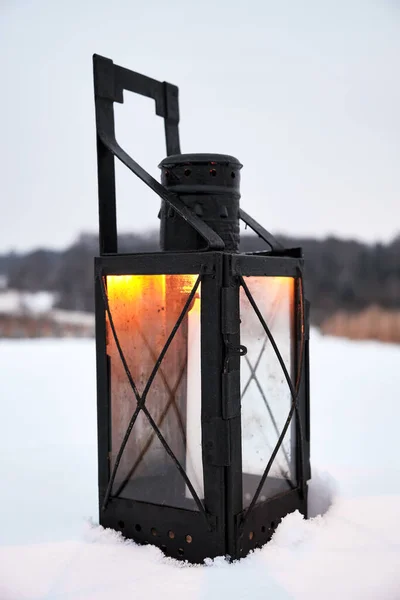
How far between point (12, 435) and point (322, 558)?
1.53 m

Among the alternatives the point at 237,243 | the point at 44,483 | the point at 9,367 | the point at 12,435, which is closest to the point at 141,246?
the point at 9,367

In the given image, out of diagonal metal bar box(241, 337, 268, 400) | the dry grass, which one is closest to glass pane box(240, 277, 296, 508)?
diagonal metal bar box(241, 337, 268, 400)

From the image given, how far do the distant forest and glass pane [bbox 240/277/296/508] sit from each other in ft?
10.5

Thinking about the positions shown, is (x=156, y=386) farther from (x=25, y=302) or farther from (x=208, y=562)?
(x=25, y=302)

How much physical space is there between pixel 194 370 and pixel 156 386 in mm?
103

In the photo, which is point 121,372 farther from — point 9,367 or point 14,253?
point 14,253

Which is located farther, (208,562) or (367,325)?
(367,325)

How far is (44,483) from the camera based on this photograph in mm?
2266

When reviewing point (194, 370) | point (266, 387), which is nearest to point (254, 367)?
point (266, 387)

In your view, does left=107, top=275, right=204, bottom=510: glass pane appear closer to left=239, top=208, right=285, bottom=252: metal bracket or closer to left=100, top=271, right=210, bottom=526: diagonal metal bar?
left=100, top=271, right=210, bottom=526: diagonal metal bar

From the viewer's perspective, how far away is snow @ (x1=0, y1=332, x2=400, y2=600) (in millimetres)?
1545

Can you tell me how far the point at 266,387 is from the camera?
1.83 m

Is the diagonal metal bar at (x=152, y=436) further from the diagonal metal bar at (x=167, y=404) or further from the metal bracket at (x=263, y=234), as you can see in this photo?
the metal bracket at (x=263, y=234)

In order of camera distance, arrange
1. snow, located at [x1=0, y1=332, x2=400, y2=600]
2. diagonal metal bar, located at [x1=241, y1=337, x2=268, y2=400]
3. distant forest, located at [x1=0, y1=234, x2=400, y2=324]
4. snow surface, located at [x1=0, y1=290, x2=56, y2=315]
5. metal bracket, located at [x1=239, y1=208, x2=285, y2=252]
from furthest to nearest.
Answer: snow surface, located at [x1=0, y1=290, x2=56, y2=315], distant forest, located at [x1=0, y1=234, x2=400, y2=324], metal bracket, located at [x1=239, y1=208, x2=285, y2=252], diagonal metal bar, located at [x1=241, y1=337, x2=268, y2=400], snow, located at [x1=0, y1=332, x2=400, y2=600]
